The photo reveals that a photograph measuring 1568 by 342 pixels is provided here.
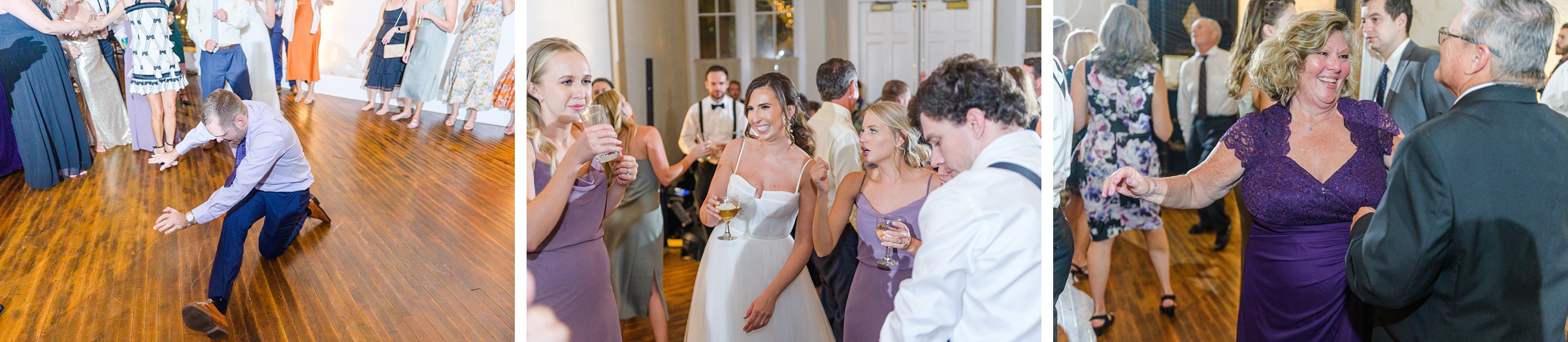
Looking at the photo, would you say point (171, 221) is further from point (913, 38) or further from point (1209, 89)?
point (1209, 89)

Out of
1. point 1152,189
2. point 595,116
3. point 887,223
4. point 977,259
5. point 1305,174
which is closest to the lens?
point 977,259

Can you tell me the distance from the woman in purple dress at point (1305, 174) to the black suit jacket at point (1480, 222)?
6.4 inches

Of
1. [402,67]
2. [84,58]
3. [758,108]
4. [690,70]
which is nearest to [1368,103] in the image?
[758,108]

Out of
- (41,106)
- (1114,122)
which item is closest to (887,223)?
(1114,122)

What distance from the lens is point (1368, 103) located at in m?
2.27

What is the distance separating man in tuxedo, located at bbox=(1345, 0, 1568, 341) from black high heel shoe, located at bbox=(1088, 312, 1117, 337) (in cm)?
77

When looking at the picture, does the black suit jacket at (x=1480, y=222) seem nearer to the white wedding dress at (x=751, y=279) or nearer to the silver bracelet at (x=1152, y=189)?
the silver bracelet at (x=1152, y=189)

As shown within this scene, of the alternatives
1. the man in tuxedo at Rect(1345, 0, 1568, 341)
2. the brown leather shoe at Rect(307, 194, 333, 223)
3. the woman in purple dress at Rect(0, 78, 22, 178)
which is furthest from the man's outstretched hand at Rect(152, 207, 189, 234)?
the man in tuxedo at Rect(1345, 0, 1568, 341)

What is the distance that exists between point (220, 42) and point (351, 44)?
16.0 inches

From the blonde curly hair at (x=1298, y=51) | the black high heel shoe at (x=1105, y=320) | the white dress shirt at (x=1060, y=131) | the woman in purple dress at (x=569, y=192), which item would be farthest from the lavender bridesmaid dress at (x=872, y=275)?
the blonde curly hair at (x=1298, y=51)

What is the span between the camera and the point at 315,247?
2.88 meters

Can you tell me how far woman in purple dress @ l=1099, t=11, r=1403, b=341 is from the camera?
7.30 feet

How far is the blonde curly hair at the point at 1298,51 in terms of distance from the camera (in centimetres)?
223

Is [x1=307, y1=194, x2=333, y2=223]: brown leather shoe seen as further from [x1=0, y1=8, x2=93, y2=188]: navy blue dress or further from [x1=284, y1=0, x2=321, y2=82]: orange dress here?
[x1=0, y1=8, x2=93, y2=188]: navy blue dress
